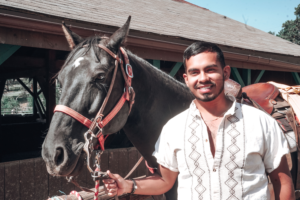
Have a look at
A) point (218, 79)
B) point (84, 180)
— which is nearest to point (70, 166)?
point (218, 79)

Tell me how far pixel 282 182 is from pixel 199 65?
2.32 ft

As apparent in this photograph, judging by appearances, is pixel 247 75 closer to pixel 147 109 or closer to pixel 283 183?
pixel 147 109

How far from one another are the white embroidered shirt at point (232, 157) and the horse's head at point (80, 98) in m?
0.60

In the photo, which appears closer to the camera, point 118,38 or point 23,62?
point 118,38

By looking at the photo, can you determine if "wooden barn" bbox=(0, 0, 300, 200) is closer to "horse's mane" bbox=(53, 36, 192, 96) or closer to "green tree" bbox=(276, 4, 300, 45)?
"horse's mane" bbox=(53, 36, 192, 96)

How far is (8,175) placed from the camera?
3215 mm

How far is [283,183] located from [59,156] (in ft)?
3.98

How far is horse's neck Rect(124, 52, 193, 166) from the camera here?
75.4 inches

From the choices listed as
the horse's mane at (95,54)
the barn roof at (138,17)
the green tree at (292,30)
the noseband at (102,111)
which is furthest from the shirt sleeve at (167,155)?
the green tree at (292,30)

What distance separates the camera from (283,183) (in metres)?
1.18

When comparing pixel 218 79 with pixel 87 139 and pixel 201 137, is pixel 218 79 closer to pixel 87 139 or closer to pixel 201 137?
pixel 201 137

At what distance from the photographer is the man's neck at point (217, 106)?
51.2 inches

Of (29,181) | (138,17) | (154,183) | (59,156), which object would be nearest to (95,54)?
(59,156)

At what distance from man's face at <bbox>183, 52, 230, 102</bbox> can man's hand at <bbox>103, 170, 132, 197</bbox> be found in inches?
24.6
